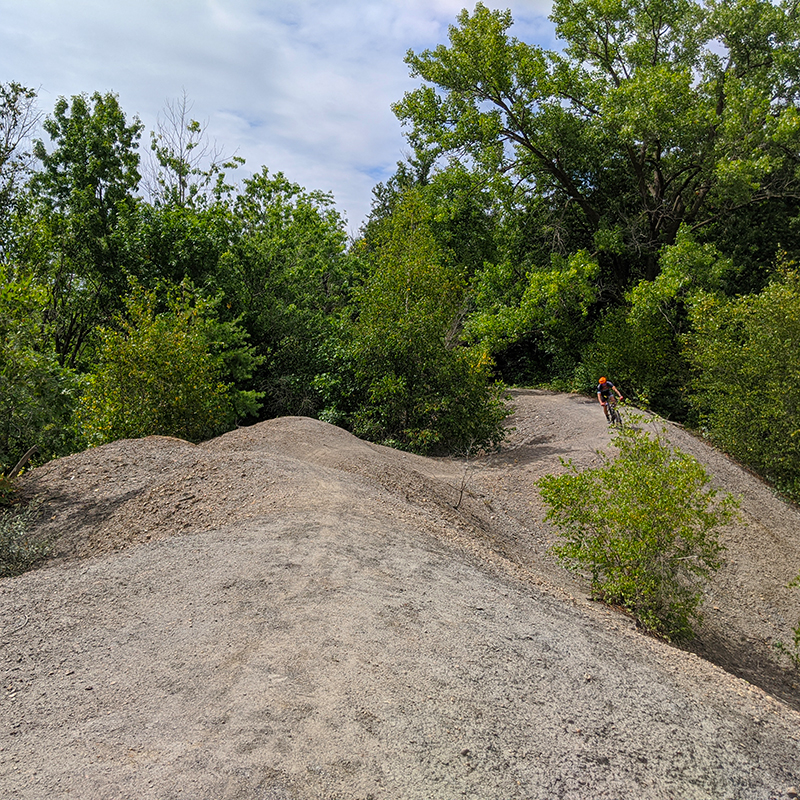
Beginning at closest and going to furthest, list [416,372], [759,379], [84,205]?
[759,379]
[416,372]
[84,205]

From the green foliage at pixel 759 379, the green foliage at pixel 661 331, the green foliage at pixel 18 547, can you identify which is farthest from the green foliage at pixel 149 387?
the green foliage at pixel 661 331

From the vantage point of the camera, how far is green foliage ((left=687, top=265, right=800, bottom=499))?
13.4 meters

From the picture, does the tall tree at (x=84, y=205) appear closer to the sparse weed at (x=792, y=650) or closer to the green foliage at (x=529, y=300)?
the green foliage at (x=529, y=300)

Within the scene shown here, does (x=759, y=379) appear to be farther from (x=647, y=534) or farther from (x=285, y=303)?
(x=285, y=303)

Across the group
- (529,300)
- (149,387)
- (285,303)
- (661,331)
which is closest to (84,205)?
(285,303)

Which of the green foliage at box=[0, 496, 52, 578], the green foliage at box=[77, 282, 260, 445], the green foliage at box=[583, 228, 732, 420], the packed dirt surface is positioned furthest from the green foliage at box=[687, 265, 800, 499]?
the green foliage at box=[0, 496, 52, 578]

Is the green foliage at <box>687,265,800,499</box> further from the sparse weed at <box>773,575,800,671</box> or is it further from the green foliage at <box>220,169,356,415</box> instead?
the green foliage at <box>220,169,356,415</box>

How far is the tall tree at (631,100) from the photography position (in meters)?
19.2

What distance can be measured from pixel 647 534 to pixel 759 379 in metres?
9.74

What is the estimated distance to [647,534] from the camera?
20.3 feet

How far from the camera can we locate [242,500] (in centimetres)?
679

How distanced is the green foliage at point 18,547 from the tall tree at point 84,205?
1302 cm

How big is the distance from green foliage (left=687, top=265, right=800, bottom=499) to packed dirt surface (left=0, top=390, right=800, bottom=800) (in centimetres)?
744

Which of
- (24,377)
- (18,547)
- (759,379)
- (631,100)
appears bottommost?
(18,547)
